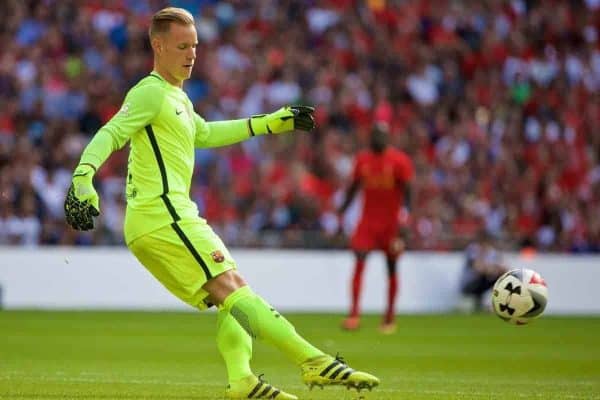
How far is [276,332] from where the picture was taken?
27.5 ft

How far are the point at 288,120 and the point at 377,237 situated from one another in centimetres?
967

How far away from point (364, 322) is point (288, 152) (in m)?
5.04

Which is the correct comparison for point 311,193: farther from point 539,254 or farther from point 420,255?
point 539,254

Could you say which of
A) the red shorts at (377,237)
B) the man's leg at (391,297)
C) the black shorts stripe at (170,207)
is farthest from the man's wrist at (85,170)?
the red shorts at (377,237)

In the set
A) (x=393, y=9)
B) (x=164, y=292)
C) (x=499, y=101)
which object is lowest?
(x=164, y=292)

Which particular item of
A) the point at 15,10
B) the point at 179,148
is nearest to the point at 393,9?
the point at 15,10

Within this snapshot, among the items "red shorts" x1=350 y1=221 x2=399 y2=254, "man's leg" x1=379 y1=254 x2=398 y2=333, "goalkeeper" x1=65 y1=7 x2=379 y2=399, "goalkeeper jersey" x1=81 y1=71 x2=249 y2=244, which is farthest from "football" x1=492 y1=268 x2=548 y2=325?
"red shorts" x1=350 y1=221 x2=399 y2=254

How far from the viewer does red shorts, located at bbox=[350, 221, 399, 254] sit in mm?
18812

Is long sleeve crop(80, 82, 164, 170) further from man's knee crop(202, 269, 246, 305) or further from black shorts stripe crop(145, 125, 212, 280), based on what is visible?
man's knee crop(202, 269, 246, 305)

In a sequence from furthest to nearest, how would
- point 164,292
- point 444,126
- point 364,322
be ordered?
point 444,126 → point 164,292 → point 364,322

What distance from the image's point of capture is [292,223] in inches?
923

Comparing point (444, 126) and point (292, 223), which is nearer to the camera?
point (292, 223)

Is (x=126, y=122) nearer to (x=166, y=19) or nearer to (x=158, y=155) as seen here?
(x=158, y=155)

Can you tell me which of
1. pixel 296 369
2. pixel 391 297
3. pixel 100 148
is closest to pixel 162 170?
pixel 100 148
